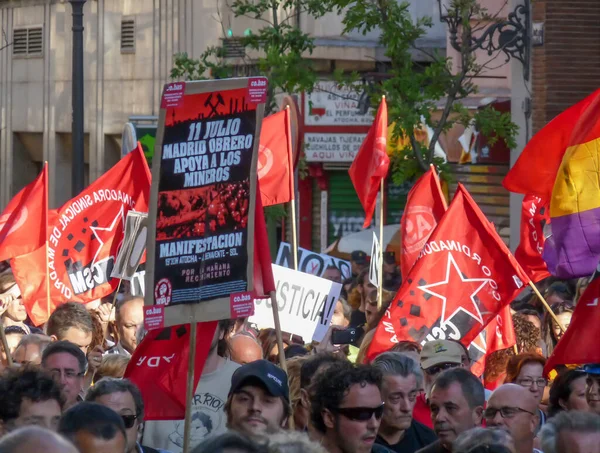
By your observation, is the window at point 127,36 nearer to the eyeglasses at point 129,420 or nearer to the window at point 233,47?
the window at point 233,47

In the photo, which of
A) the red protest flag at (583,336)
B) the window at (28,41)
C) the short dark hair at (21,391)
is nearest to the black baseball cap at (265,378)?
the short dark hair at (21,391)

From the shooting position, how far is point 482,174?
21.0 m

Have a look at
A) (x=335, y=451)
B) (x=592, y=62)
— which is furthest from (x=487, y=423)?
(x=592, y=62)

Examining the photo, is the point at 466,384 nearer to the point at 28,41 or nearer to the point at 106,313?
the point at 106,313

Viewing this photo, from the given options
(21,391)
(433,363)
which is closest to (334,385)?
(21,391)

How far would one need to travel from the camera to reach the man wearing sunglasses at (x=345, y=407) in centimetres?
639

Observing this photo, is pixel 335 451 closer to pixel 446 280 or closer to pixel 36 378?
pixel 36 378

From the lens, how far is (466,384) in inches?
283

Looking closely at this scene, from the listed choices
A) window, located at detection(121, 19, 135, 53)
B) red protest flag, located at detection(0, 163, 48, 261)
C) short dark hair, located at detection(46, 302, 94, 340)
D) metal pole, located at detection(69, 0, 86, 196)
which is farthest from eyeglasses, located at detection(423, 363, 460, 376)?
window, located at detection(121, 19, 135, 53)

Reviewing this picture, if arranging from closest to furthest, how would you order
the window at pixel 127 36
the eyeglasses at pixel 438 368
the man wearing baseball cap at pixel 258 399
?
the man wearing baseball cap at pixel 258 399 → the eyeglasses at pixel 438 368 → the window at pixel 127 36

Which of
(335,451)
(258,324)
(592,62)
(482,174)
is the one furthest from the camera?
(482,174)

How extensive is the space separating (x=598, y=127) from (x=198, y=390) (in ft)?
9.54

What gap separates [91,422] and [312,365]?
5.47 feet

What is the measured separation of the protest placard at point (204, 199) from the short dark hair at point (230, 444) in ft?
8.47
